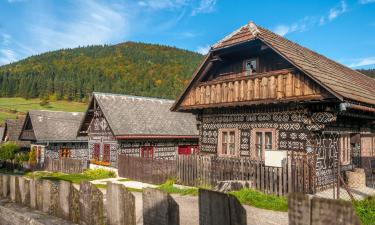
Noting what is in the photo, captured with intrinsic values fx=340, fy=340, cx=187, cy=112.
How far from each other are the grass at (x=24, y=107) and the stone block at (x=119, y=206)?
76567 millimetres

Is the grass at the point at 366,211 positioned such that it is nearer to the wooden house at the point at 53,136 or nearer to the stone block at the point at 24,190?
the stone block at the point at 24,190

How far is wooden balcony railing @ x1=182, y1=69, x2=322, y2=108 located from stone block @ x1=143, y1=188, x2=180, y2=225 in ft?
38.7

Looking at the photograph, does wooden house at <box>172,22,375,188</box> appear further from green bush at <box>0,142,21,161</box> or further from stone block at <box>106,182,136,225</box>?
green bush at <box>0,142,21,161</box>

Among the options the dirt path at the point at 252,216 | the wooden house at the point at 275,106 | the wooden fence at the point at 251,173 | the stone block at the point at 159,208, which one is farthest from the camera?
the wooden house at the point at 275,106

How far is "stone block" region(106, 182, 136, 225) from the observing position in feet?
8.25

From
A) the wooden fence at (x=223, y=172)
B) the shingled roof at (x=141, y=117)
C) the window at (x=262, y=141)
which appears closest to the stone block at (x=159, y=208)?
the wooden fence at (x=223, y=172)

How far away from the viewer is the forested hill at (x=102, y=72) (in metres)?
108

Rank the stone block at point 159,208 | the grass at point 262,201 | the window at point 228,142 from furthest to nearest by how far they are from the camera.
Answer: the window at point 228,142, the grass at point 262,201, the stone block at point 159,208

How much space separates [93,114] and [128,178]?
30.9ft

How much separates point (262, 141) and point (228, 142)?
7.06 feet

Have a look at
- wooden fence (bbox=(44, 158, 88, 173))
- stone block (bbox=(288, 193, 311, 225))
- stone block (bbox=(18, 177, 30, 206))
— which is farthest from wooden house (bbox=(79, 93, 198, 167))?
stone block (bbox=(288, 193, 311, 225))

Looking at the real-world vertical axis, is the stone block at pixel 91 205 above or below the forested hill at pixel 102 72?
below

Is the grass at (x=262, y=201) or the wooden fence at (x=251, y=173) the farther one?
the wooden fence at (x=251, y=173)

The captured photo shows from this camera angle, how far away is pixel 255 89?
1538 cm
